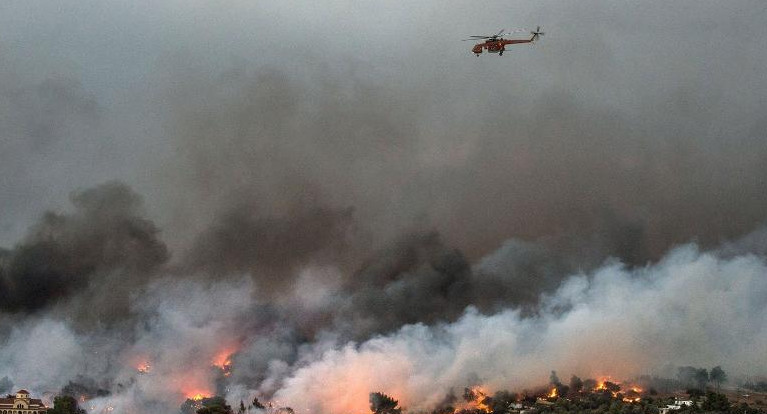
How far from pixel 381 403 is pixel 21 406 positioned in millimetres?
30526

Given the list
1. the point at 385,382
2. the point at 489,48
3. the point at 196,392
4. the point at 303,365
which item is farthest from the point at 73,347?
the point at 489,48

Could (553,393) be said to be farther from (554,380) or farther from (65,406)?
(65,406)

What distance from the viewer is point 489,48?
8756cm

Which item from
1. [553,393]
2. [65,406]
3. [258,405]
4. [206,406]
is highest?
[65,406]

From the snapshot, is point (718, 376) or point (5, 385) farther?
point (5, 385)

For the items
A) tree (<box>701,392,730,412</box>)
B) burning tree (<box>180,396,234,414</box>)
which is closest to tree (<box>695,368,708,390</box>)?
tree (<box>701,392,730,412</box>)

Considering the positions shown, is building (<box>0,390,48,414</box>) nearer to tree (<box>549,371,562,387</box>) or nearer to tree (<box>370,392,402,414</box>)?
tree (<box>370,392,402,414</box>)

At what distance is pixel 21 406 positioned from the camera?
3745 inches

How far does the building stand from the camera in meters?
94.7

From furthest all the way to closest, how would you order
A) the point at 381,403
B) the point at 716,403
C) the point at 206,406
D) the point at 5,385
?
the point at 5,385 → the point at 206,406 → the point at 381,403 → the point at 716,403

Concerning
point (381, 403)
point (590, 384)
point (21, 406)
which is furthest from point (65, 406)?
point (590, 384)

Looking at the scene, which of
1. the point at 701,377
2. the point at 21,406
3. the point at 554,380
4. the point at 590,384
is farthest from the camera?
the point at 21,406

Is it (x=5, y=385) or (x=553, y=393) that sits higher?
(x=5, y=385)

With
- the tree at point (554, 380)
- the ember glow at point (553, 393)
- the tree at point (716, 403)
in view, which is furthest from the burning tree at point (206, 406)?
the tree at point (716, 403)
